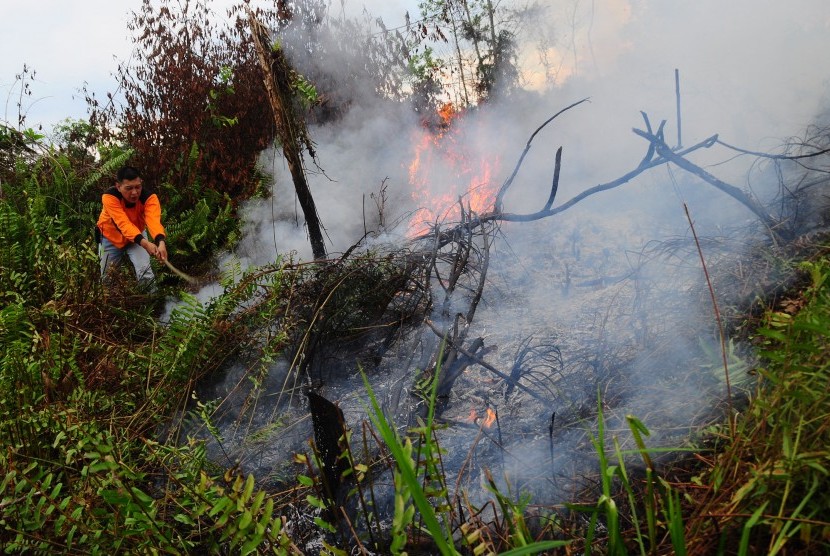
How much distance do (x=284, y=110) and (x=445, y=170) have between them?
369 centimetres

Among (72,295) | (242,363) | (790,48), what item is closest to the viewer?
(242,363)

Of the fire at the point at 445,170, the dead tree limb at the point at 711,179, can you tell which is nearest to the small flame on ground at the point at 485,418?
the dead tree limb at the point at 711,179

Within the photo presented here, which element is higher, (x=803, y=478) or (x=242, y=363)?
(x=242, y=363)

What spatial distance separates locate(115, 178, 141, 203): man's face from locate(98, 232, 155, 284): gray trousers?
512 millimetres

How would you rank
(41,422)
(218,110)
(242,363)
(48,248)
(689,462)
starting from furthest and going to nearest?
1. (218,110)
2. (48,248)
3. (242,363)
4. (41,422)
5. (689,462)

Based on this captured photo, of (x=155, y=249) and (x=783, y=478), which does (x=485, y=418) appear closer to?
(x=783, y=478)

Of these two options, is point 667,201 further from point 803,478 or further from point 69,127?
point 69,127

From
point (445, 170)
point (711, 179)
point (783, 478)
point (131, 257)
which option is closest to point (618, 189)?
point (711, 179)

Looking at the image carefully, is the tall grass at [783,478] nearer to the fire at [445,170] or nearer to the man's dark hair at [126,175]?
the man's dark hair at [126,175]

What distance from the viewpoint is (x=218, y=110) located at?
300 inches

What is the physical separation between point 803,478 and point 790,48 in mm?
7417

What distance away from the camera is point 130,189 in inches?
208

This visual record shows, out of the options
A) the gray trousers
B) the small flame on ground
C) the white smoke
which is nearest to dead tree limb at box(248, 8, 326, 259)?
the white smoke

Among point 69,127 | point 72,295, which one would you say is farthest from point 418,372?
point 69,127
